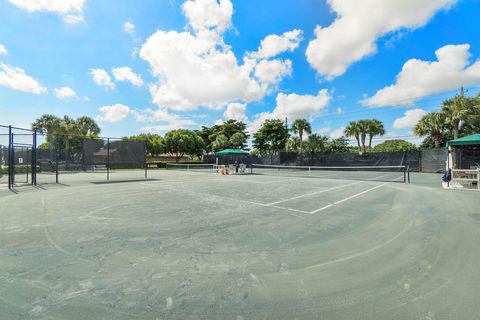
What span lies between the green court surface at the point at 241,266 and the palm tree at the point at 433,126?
25854mm

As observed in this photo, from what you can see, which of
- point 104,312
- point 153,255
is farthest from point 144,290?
point 153,255

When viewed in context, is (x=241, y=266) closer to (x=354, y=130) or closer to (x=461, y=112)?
(x=461, y=112)

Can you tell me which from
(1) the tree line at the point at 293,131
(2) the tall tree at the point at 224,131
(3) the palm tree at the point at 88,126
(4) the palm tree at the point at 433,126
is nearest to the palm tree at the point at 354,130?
(1) the tree line at the point at 293,131

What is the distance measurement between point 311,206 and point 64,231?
6072 mm

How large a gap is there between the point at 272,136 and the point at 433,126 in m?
26.7

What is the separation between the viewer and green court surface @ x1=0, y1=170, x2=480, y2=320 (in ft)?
7.79

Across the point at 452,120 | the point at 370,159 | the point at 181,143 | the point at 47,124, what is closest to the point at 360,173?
the point at 370,159

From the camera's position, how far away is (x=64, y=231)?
16.2ft

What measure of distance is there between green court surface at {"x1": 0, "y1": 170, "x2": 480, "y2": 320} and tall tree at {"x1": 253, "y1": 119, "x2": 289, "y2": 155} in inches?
1710

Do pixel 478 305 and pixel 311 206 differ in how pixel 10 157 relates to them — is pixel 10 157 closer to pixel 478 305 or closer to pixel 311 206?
pixel 311 206

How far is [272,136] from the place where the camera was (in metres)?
49.3

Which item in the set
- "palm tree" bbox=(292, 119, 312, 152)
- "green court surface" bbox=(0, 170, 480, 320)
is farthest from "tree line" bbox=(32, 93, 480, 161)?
"green court surface" bbox=(0, 170, 480, 320)

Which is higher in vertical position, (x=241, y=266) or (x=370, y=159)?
(x=370, y=159)

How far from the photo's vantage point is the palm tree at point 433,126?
26266 millimetres
